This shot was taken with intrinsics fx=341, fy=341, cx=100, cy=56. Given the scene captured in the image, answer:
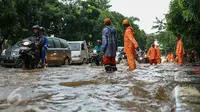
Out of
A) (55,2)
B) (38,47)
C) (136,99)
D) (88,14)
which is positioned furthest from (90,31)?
(136,99)

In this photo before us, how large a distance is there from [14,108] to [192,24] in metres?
15.9

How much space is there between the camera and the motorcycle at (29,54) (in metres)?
11.5

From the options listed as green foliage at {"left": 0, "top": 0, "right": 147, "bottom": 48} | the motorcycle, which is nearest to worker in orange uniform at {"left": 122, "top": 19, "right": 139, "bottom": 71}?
the motorcycle

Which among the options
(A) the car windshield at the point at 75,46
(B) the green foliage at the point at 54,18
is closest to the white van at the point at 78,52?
(A) the car windshield at the point at 75,46

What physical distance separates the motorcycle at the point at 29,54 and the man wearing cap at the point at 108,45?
2.67m

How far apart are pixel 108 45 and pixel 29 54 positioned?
2883 millimetres

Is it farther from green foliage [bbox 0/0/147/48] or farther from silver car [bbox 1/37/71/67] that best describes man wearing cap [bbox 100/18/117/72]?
green foliage [bbox 0/0/147/48]

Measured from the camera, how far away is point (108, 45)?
34.2 ft

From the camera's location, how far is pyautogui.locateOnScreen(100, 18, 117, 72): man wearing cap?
10359mm

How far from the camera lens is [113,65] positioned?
10672 mm

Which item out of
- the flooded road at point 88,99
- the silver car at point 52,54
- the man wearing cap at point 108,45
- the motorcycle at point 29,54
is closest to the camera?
the flooded road at point 88,99

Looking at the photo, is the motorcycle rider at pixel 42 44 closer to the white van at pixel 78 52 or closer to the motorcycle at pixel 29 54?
the motorcycle at pixel 29 54

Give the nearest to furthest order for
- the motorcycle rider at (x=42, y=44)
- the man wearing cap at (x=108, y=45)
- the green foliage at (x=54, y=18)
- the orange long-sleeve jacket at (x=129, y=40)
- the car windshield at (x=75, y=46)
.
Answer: the man wearing cap at (x=108, y=45) < the orange long-sleeve jacket at (x=129, y=40) < the motorcycle rider at (x=42, y=44) < the green foliage at (x=54, y=18) < the car windshield at (x=75, y=46)

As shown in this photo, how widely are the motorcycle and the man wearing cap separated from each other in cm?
267
